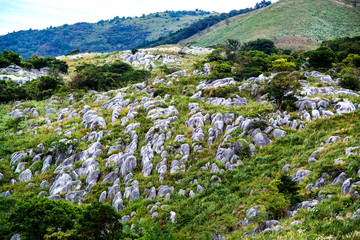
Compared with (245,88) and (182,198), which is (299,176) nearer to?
(182,198)

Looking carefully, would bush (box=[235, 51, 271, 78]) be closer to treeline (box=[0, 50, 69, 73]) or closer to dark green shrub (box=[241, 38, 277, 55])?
dark green shrub (box=[241, 38, 277, 55])

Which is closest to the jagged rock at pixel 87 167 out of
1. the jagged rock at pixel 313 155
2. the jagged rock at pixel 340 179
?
the jagged rock at pixel 313 155

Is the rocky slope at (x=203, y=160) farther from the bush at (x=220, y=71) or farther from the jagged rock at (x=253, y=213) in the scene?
the bush at (x=220, y=71)

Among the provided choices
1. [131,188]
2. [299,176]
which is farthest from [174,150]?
[299,176]

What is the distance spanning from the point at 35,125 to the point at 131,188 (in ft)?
72.9

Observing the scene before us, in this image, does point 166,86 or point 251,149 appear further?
point 166,86

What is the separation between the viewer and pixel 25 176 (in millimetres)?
22000

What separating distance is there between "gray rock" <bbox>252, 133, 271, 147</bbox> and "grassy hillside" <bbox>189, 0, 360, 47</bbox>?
88.7 m

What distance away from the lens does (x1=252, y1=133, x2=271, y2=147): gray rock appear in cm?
1995

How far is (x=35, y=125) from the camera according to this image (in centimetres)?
3195

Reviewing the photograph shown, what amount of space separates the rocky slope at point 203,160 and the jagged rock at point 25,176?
9 cm

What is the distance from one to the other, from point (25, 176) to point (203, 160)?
59.7 feet

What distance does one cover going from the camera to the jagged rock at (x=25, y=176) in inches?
857

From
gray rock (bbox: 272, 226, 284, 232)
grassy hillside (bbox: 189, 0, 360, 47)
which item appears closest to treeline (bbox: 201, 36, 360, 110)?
gray rock (bbox: 272, 226, 284, 232)
